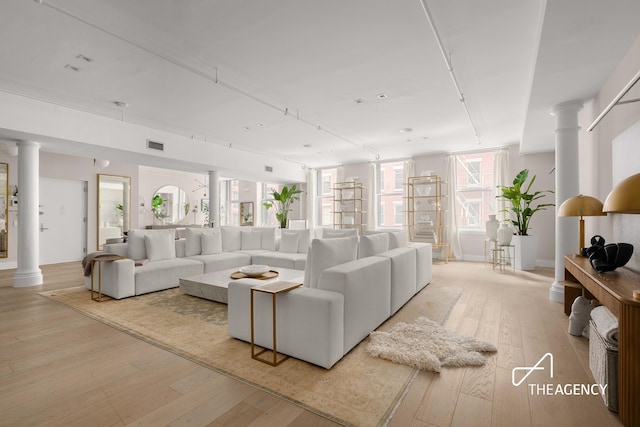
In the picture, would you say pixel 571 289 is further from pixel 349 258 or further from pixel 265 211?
pixel 265 211

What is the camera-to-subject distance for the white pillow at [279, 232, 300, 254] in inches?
233

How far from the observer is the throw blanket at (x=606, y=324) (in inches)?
70.3

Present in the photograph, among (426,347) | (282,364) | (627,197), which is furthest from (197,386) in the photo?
(627,197)

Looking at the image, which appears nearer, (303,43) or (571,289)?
(303,43)

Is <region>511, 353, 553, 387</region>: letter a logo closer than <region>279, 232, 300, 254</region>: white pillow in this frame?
Yes

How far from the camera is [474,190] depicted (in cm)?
759

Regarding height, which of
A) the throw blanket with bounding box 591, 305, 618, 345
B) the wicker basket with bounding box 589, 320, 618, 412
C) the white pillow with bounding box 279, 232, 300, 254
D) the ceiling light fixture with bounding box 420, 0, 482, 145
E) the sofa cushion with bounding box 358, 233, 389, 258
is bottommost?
the wicker basket with bounding box 589, 320, 618, 412

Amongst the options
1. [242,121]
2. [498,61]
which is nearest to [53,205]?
[242,121]

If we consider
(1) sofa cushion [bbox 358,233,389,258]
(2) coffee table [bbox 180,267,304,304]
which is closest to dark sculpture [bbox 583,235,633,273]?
(1) sofa cushion [bbox 358,233,389,258]

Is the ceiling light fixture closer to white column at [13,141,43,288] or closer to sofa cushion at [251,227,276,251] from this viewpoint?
sofa cushion at [251,227,276,251]

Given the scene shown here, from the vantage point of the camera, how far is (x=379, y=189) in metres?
9.03

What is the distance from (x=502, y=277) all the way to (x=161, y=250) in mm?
5710

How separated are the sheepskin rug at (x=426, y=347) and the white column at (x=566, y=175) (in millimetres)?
2070

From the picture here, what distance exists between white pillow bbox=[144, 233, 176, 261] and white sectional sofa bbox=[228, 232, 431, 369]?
2.67 meters
